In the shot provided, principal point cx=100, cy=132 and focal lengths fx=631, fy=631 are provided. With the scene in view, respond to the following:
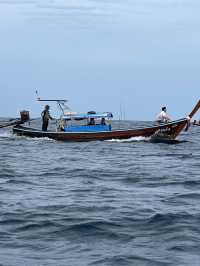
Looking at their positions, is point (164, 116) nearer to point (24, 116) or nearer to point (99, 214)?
point (24, 116)

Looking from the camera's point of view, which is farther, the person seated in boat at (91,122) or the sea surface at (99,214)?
the person seated in boat at (91,122)

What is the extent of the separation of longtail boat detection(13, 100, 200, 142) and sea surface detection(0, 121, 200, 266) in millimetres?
13336

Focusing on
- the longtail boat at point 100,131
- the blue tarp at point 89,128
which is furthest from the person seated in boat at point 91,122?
the blue tarp at point 89,128

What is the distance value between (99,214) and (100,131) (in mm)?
26411

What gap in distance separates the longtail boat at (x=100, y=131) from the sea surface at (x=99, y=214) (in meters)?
13.3

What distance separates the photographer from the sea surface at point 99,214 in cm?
988

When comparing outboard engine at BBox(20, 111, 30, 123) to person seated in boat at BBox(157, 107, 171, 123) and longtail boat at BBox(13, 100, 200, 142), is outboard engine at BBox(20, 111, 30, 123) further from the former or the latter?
person seated in boat at BBox(157, 107, 171, 123)

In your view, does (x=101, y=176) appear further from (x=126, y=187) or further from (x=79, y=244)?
(x=79, y=244)

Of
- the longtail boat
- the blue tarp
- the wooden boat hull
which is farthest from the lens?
the blue tarp

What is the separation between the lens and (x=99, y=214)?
13.0 meters

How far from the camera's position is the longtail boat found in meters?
38.2

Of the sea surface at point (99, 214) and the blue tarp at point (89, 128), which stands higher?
the blue tarp at point (89, 128)

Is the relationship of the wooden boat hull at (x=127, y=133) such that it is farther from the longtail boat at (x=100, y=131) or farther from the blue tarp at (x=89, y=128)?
the blue tarp at (x=89, y=128)

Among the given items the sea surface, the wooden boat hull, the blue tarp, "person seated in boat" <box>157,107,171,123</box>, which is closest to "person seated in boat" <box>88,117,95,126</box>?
the blue tarp
